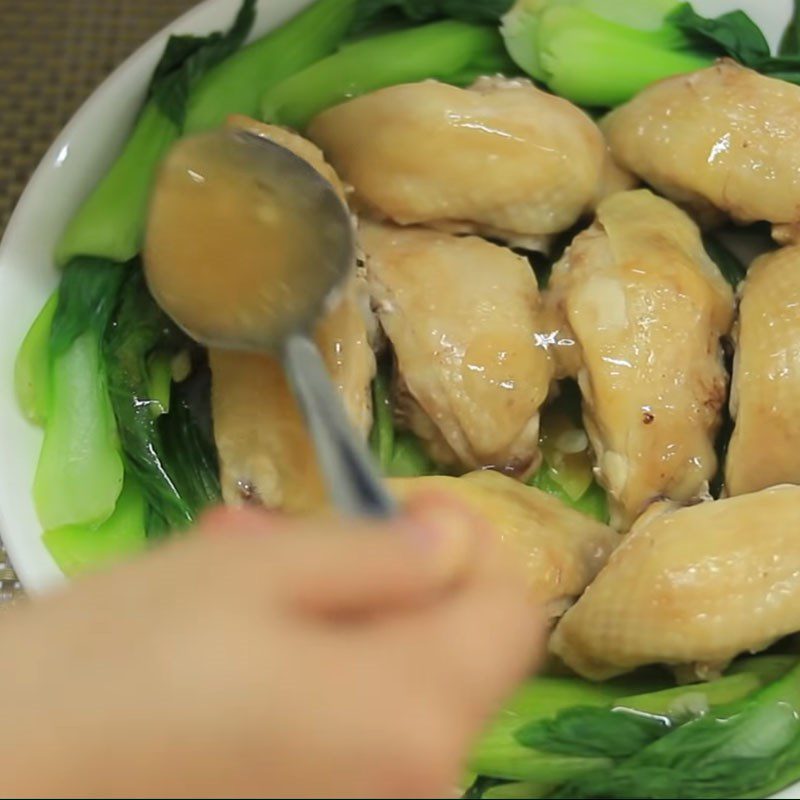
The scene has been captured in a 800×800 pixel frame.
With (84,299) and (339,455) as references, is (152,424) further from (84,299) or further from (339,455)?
(339,455)

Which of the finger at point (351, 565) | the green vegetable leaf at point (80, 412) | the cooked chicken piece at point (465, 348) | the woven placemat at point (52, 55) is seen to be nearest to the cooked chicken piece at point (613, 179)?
the cooked chicken piece at point (465, 348)

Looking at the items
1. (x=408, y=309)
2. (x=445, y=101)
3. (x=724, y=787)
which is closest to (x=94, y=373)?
(x=408, y=309)

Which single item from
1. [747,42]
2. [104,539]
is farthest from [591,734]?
[747,42]

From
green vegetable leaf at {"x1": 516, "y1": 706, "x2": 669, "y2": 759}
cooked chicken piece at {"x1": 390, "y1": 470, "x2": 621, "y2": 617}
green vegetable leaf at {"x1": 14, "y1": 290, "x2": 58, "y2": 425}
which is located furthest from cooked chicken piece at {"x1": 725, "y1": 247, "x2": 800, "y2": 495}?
green vegetable leaf at {"x1": 14, "y1": 290, "x2": 58, "y2": 425}

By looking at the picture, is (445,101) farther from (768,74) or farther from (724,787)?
(724,787)

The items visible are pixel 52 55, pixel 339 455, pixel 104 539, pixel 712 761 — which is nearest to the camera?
pixel 339 455

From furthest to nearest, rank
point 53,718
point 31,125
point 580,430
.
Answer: point 31,125, point 580,430, point 53,718
